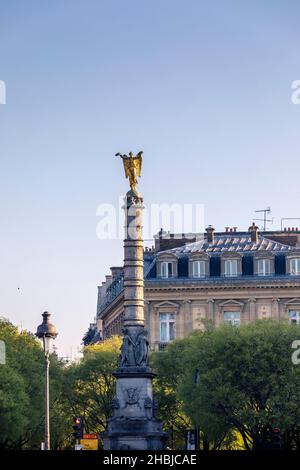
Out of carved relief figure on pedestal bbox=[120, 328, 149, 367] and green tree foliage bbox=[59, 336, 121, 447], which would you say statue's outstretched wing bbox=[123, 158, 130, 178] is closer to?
carved relief figure on pedestal bbox=[120, 328, 149, 367]

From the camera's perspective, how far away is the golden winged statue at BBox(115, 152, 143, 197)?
338ft

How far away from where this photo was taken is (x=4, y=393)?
118 metres

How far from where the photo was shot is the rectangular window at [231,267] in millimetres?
156875

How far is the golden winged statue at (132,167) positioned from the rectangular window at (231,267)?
54.6 meters

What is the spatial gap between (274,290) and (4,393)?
4422cm

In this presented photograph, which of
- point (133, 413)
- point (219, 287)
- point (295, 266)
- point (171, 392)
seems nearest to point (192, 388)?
point (171, 392)

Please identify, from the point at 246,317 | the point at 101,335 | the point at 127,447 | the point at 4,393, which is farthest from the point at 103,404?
the point at 101,335

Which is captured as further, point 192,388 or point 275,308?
point 275,308

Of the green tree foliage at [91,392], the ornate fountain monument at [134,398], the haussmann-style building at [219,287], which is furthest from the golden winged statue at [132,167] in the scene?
the haussmann-style building at [219,287]

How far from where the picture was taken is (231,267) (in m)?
157

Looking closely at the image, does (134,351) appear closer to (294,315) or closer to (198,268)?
(198,268)
